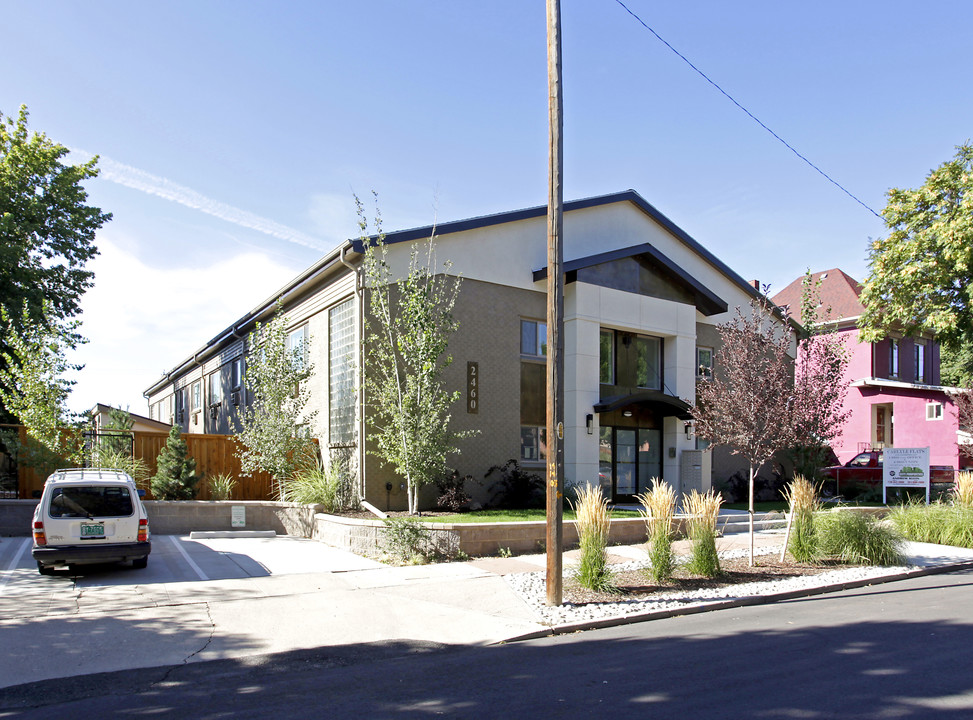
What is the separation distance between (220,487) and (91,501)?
18.7 ft

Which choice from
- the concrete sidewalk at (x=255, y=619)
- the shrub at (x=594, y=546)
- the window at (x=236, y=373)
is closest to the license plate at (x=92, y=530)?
the concrete sidewalk at (x=255, y=619)

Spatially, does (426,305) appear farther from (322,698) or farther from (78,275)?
(78,275)

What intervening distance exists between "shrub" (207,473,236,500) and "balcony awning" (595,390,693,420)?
9105 mm

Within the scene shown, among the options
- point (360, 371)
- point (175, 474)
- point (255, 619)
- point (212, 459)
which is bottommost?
point (255, 619)

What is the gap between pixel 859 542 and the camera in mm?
12352

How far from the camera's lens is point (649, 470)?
2012 centimetres

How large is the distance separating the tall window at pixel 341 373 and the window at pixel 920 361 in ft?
105

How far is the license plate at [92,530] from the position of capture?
34.4 feet

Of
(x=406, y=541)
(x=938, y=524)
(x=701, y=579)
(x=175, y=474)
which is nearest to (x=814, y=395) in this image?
(x=701, y=579)

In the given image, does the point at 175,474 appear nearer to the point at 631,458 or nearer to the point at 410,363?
the point at 410,363

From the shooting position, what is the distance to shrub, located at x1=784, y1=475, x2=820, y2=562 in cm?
1217

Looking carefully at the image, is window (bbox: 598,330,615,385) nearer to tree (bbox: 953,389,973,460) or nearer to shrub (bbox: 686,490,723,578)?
shrub (bbox: 686,490,723,578)

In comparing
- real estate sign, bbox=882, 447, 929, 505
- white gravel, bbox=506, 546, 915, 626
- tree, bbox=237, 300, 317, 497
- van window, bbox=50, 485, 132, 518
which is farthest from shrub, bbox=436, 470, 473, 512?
real estate sign, bbox=882, 447, 929, 505

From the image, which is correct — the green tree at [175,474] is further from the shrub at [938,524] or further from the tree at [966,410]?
the tree at [966,410]
